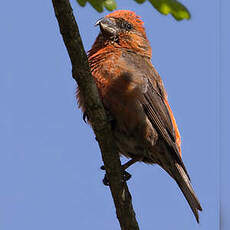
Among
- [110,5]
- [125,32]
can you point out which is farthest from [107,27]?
[110,5]

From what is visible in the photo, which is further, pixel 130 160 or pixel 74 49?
pixel 130 160

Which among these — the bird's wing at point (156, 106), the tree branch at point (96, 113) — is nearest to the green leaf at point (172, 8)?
the tree branch at point (96, 113)

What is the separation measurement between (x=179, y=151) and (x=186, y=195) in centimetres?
51

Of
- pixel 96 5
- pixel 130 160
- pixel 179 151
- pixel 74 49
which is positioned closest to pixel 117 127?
pixel 130 160

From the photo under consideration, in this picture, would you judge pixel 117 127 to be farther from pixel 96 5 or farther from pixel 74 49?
pixel 96 5

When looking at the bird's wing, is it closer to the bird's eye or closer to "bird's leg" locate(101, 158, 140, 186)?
"bird's leg" locate(101, 158, 140, 186)

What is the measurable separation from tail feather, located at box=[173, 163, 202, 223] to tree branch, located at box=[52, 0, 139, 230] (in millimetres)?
879

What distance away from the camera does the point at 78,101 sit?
4488 mm

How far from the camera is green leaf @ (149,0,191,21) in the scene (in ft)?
6.52

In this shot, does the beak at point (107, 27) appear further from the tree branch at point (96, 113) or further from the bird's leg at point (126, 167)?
the tree branch at point (96, 113)

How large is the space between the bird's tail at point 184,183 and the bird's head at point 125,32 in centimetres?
140

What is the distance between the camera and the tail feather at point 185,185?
4191 mm

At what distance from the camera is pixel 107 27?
15.4 ft

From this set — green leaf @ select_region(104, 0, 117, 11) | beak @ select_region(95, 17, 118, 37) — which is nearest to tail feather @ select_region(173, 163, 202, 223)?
beak @ select_region(95, 17, 118, 37)
